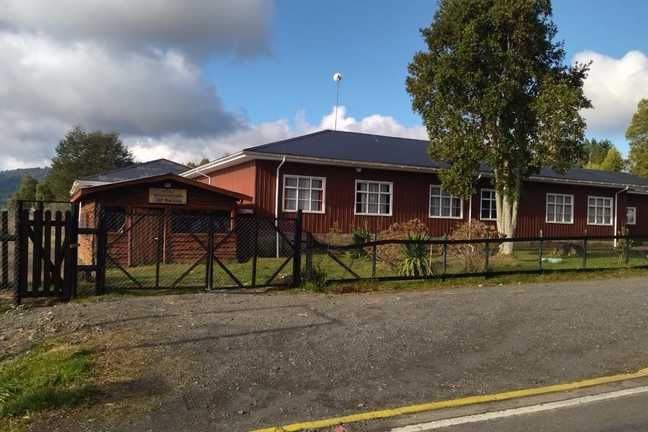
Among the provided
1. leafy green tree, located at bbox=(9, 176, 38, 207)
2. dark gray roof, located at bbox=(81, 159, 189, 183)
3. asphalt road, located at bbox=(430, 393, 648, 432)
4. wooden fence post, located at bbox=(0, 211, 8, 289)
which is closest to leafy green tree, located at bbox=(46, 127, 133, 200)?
leafy green tree, located at bbox=(9, 176, 38, 207)

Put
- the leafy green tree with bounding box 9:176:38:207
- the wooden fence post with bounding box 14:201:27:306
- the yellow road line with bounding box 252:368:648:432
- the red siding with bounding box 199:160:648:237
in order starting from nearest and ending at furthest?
the yellow road line with bounding box 252:368:648:432 → the wooden fence post with bounding box 14:201:27:306 → the red siding with bounding box 199:160:648:237 → the leafy green tree with bounding box 9:176:38:207

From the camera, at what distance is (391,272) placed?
1391 cm

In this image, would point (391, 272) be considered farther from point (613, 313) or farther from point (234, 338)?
point (234, 338)

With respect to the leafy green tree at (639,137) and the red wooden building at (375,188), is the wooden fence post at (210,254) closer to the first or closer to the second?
the red wooden building at (375,188)

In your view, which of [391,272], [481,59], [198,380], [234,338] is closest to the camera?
[198,380]

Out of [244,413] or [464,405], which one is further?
[464,405]

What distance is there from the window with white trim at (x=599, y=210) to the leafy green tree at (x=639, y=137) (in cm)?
2919

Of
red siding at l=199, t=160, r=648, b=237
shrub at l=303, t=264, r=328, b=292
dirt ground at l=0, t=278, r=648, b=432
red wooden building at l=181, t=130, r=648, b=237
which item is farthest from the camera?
red wooden building at l=181, t=130, r=648, b=237

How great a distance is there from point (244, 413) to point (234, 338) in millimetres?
2534

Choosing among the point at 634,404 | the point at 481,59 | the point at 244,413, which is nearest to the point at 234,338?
the point at 244,413

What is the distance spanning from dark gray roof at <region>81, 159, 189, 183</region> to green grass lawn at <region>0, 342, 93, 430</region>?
24871 mm

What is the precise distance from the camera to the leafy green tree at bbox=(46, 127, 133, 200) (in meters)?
74.5

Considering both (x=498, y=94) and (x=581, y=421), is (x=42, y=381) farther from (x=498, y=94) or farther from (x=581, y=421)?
(x=498, y=94)

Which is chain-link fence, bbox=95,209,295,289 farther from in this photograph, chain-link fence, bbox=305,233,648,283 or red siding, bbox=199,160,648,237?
red siding, bbox=199,160,648,237
